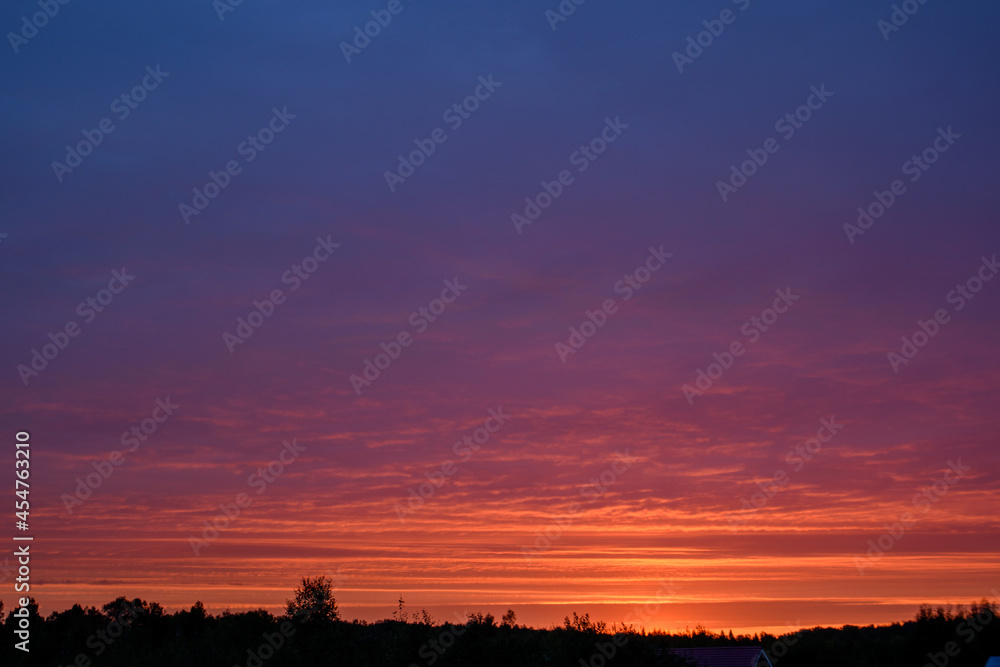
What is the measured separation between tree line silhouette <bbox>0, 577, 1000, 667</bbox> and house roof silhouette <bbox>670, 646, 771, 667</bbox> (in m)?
2.66

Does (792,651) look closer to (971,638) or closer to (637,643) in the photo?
(971,638)

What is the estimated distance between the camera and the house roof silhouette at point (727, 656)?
65.9 metres

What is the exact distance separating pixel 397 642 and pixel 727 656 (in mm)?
25339

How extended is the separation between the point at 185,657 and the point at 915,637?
65.2 metres

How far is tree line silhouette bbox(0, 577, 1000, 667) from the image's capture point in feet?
190

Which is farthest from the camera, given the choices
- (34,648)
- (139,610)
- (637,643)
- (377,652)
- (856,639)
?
(139,610)

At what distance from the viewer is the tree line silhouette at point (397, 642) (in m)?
57.8

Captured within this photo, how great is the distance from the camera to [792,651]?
83.9 m

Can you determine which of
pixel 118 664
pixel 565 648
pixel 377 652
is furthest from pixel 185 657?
pixel 565 648

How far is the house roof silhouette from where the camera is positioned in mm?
65875

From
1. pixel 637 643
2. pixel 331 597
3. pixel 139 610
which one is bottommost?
pixel 637 643

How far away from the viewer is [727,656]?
67625 millimetres

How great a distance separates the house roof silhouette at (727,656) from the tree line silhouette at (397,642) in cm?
266

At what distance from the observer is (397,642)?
60031 millimetres
